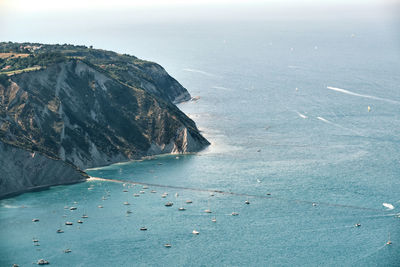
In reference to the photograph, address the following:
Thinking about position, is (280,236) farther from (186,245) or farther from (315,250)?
(186,245)

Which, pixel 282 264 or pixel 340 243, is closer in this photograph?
pixel 282 264

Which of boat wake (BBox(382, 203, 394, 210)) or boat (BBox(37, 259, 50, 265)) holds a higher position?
boat wake (BBox(382, 203, 394, 210))

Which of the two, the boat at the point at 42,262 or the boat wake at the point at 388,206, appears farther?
the boat wake at the point at 388,206

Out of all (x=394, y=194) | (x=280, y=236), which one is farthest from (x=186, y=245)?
(x=394, y=194)

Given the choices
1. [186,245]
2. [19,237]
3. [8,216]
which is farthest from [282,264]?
[8,216]

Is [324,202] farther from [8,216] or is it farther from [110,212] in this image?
[8,216]

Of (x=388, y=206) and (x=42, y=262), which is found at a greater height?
(x=388, y=206)

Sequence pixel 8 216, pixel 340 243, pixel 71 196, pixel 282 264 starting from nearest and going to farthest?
pixel 282 264 → pixel 340 243 → pixel 8 216 → pixel 71 196

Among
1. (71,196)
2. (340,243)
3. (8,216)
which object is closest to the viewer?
(340,243)

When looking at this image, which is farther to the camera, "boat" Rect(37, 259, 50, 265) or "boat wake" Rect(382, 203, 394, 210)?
"boat wake" Rect(382, 203, 394, 210)

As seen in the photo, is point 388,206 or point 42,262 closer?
point 42,262
